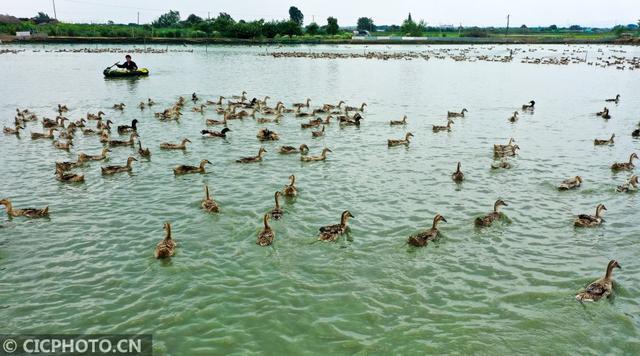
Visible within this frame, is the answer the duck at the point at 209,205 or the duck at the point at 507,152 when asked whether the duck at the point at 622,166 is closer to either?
the duck at the point at 507,152

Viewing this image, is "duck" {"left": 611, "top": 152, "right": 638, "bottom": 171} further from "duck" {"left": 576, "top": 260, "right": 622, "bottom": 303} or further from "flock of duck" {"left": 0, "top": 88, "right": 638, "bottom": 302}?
"duck" {"left": 576, "top": 260, "right": 622, "bottom": 303}

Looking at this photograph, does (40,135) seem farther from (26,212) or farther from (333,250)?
(333,250)

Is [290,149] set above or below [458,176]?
above

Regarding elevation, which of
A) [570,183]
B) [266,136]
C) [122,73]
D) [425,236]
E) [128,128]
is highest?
[122,73]

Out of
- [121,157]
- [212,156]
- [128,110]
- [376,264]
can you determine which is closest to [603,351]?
[376,264]

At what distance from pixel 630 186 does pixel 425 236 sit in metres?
10.6

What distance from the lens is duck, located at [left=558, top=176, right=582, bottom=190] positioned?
19.1 meters

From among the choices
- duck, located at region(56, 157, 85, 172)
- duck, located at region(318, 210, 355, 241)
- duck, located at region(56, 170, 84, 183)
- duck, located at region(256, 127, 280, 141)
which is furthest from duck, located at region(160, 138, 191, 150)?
duck, located at region(318, 210, 355, 241)

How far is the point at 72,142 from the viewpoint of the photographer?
25.4 m

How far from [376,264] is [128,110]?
92.7 ft

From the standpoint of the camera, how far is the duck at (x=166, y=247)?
43.0 feet

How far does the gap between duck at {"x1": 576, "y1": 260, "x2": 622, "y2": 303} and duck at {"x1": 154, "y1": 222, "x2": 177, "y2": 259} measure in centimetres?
1046

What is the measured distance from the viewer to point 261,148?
2306cm

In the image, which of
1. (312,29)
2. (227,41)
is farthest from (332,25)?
(227,41)
